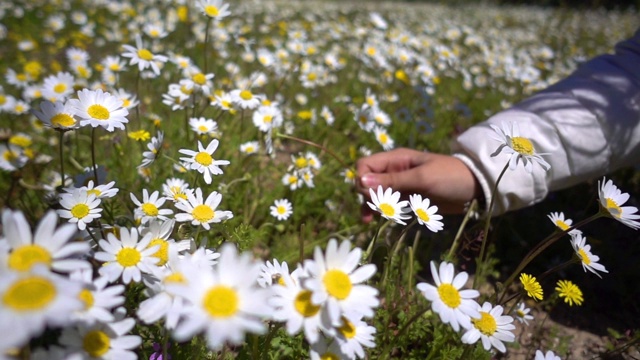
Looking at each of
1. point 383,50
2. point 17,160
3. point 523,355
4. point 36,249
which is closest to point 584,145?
point 523,355

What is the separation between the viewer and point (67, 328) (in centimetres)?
79

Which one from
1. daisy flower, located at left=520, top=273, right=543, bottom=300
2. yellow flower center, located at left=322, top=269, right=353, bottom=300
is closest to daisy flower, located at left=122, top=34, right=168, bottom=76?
yellow flower center, located at left=322, top=269, right=353, bottom=300

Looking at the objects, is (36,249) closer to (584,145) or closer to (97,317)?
(97,317)

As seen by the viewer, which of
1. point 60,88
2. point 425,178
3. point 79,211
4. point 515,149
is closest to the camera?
point 79,211

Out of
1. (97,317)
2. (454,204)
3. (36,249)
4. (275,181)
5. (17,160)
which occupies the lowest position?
(275,181)

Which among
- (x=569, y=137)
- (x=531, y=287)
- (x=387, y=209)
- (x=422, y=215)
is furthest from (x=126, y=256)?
(x=569, y=137)

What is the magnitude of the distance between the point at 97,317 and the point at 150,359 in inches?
17.7

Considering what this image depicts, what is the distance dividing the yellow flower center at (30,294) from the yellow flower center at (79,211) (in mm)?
574

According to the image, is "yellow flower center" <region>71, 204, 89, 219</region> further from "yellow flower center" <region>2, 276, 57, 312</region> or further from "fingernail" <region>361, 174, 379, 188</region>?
"fingernail" <region>361, 174, 379, 188</region>

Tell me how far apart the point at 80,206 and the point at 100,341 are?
51 centimetres

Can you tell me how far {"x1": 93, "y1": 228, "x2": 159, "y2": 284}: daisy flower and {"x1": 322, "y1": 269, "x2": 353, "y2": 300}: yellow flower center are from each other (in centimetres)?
41

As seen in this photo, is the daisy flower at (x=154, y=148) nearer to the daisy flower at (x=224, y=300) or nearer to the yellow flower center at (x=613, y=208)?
the daisy flower at (x=224, y=300)

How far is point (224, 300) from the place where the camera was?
0.72 meters

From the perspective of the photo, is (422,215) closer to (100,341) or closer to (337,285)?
(337,285)
